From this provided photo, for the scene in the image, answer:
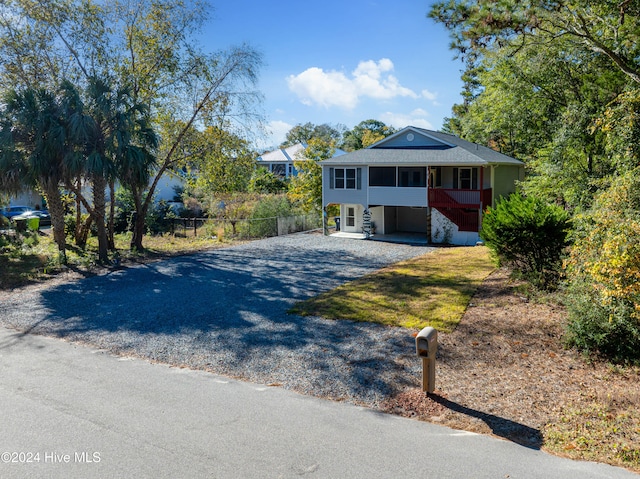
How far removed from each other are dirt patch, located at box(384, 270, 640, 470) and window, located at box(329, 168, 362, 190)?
51.6 ft

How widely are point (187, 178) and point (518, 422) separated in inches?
828

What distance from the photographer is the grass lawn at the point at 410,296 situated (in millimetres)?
10109

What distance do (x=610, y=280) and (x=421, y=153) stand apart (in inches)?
680

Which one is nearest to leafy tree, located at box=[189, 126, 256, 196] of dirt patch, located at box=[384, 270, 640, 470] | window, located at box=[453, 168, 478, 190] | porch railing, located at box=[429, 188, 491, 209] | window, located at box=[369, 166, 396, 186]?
window, located at box=[369, 166, 396, 186]

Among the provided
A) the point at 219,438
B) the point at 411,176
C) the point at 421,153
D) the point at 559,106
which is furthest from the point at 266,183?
the point at 219,438

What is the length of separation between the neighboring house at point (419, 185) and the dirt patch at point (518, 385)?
42.0 feet

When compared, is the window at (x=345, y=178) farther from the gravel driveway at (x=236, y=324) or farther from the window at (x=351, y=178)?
the gravel driveway at (x=236, y=324)

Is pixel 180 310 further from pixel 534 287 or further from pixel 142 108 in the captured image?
pixel 142 108

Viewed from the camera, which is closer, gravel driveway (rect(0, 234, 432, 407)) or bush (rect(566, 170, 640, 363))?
bush (rect(566, 170, 640, 363))

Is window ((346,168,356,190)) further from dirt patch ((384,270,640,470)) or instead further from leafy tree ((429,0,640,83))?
dirt patch ((384,270,640,470))

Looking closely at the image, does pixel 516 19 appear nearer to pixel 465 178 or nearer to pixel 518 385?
pixel 518 385

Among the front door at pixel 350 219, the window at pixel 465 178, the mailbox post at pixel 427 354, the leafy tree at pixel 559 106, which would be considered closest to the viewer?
the mailbox post at pixel 427 354

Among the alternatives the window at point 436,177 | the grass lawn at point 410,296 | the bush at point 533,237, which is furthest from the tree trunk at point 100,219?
the window at point 436,177

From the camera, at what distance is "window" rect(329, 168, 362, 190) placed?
80.1 ft
